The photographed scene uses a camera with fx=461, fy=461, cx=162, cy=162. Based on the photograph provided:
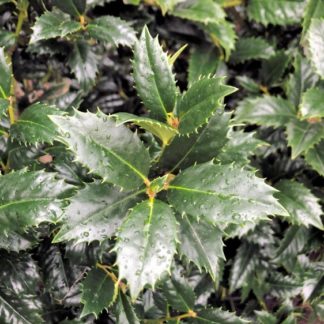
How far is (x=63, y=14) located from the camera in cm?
123

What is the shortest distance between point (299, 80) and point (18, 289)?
102cm

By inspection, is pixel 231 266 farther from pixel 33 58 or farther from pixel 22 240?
pixel 33 58

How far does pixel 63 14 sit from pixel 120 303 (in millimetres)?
761

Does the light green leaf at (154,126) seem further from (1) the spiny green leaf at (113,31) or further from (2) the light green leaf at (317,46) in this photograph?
(2) the light green leaf at (317,46)

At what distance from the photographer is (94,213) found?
872mm

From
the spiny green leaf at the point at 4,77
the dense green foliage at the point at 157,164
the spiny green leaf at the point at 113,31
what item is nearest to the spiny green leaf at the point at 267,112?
the dense green foliage at the point at 157,164

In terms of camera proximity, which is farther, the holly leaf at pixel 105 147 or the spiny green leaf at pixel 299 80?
the spiny green leaf at pixel 299 80

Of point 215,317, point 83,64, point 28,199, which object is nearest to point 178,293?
point 215,317

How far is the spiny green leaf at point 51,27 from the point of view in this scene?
3.63ft

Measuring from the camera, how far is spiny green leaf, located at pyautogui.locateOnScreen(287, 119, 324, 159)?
130 centimetres

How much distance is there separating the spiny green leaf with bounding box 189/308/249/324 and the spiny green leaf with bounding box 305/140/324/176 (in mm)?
470

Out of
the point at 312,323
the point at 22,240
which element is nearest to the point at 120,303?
the point at 22,240

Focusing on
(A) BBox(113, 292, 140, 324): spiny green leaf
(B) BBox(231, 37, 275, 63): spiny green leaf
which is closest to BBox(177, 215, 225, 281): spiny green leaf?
(A) BBox(113, 292, 140, 324): spiny green leaf

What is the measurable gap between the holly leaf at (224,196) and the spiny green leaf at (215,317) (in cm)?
46
